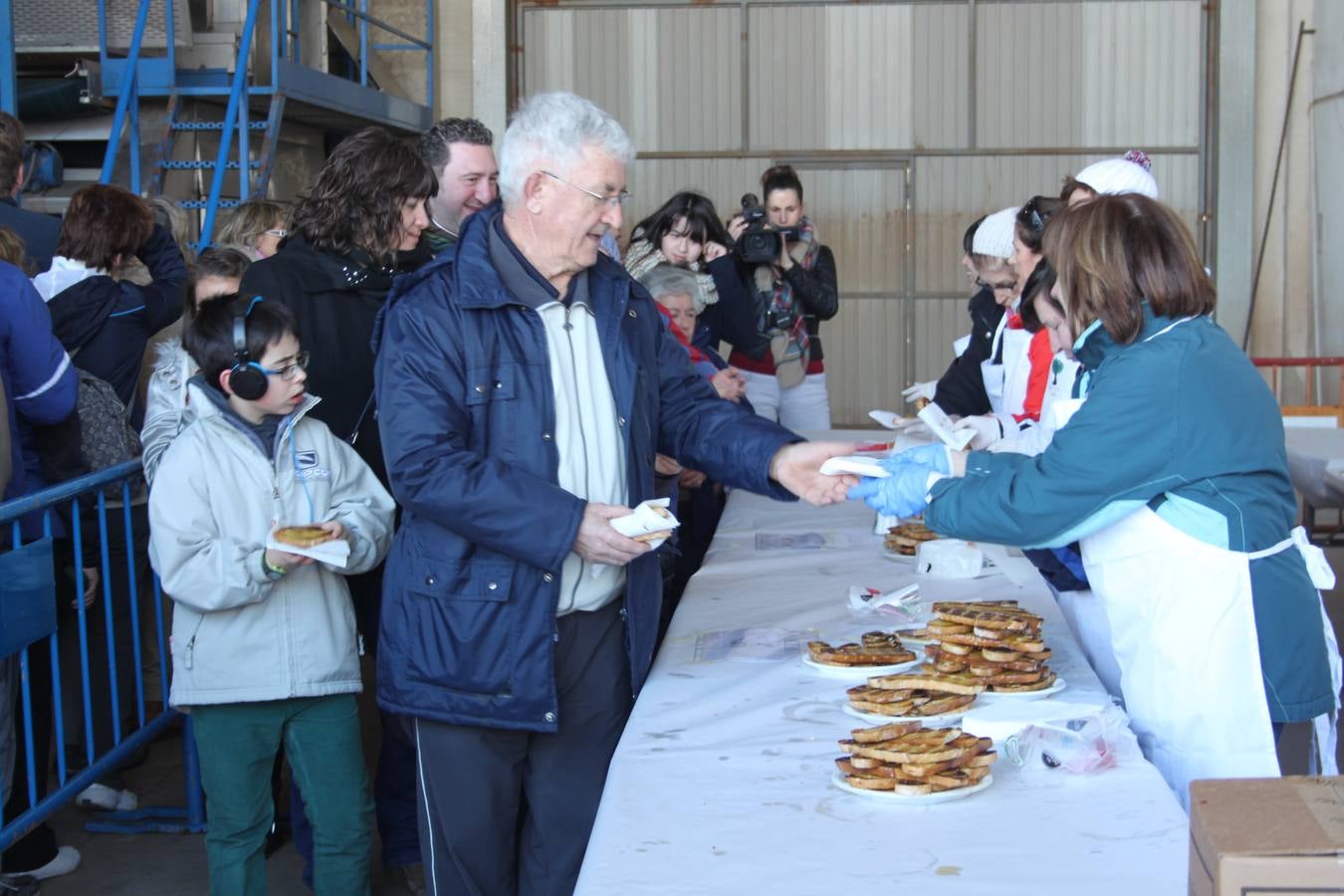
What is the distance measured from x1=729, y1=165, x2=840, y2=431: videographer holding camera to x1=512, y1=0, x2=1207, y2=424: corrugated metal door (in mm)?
4522

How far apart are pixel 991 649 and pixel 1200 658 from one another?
0.34 metres

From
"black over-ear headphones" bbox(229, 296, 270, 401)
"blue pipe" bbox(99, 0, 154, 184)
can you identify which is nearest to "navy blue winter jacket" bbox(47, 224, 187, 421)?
"black over-ear headphones" bbox(229, 296, 270, 401)

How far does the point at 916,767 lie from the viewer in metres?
1.98

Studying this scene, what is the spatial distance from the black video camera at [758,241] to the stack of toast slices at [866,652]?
3256 mm

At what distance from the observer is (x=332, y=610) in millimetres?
3148

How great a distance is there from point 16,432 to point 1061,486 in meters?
2.64

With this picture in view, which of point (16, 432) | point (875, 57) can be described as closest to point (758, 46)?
point (875, 57)

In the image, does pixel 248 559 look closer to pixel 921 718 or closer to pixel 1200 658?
pixel 921 718

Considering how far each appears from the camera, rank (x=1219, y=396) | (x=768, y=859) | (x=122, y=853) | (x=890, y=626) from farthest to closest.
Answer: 1. (x=122, y=853)
2. (x=890, y=626)
3. (x=1219, y=396)
4. (x=768, y=859)

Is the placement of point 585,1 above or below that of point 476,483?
above

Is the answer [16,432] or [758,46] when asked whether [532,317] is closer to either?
[16,432]

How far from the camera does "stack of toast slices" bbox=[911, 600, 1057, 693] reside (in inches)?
94.7

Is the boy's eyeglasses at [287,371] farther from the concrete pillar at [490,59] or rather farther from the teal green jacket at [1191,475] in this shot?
the concrete pillar at [490,59]

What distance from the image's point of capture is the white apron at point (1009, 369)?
418 centimetres
